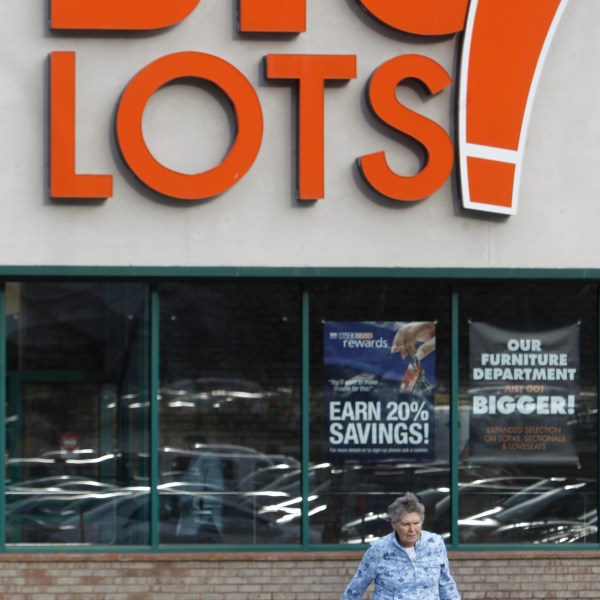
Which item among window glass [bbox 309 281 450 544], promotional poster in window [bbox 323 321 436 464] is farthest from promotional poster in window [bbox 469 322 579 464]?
promotional poster in window [bbox 323 321 436 464]

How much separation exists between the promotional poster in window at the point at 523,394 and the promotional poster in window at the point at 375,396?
45 centimetres

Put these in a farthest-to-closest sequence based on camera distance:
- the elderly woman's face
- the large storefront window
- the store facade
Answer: the large storefront window, the store facade, the elderly woman's face

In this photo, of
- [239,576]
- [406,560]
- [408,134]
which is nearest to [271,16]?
[408,134]

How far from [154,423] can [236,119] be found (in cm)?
277

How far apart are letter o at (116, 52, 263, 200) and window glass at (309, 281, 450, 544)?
4.44 feet

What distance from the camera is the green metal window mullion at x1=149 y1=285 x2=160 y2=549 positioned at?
12.1m

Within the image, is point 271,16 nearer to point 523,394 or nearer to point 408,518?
point 523,394

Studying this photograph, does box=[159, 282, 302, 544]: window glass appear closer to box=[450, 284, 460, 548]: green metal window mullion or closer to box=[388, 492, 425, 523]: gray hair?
box=[450, 284, 460, 548]: green metal window mullion

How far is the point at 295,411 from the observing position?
40.5 ft

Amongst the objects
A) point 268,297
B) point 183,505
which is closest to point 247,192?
point 268,297

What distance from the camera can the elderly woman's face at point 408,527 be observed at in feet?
27.5

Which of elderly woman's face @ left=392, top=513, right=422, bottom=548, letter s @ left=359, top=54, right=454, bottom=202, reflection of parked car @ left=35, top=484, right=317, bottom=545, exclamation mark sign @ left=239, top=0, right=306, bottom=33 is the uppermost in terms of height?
exclamation mark sign @ left=239, top=0, right=306, bottom=33

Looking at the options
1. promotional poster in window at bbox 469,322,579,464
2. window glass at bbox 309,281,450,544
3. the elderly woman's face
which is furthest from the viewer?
promotional poster in window at bbox 469,322,579,464

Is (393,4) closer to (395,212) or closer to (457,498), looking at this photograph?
(395,212)
